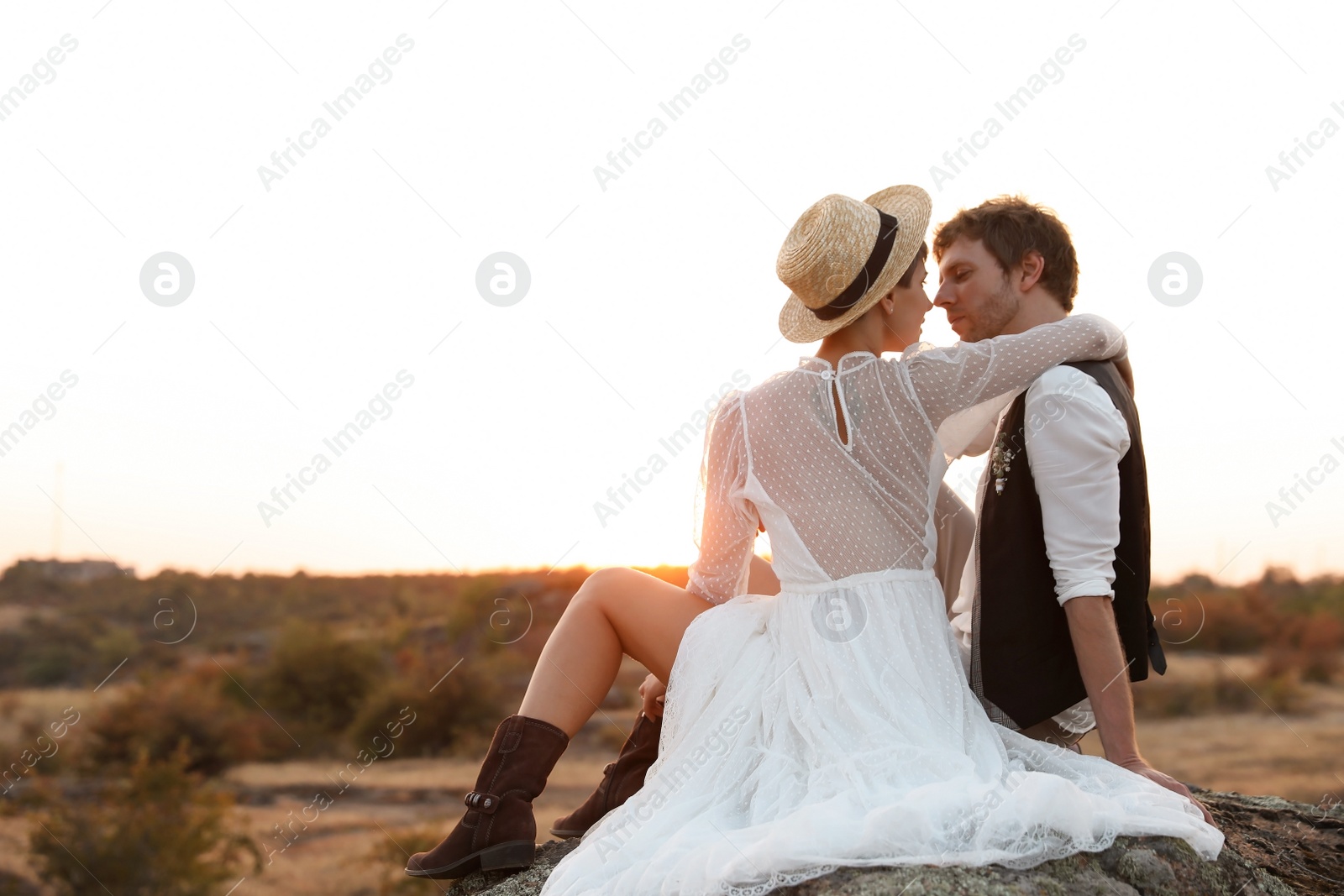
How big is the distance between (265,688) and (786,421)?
1781 centimetres

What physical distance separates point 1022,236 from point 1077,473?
76 cm

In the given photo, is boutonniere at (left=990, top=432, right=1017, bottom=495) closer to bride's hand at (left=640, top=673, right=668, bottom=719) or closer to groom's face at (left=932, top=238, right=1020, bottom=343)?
groom's face at (left=932, top=238, right=1020, bottom=343)

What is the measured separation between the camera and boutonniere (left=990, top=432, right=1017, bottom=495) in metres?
2.27

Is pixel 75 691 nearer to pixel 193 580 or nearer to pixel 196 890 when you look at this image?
pixel 193 580

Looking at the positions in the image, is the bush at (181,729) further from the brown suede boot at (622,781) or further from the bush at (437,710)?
the brown suede boot at (622,781)

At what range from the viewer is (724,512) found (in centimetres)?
230

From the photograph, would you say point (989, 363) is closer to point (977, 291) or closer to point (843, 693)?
point (977, 291)

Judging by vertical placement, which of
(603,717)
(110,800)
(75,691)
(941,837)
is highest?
(941,837)

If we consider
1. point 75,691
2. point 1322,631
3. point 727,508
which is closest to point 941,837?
point 727,508

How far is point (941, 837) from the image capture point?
5.40 feet

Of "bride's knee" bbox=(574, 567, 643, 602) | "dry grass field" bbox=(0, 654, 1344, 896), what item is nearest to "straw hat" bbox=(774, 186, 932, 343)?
"bride's knee" bbox=(574, 567, 643, 602)

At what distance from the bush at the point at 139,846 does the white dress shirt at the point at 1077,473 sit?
13.7 m
